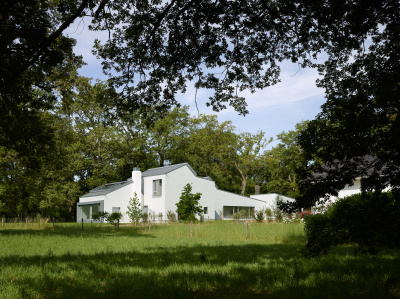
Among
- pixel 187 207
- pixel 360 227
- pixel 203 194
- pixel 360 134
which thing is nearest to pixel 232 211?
pixel 203 194

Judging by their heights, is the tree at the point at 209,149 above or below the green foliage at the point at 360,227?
above

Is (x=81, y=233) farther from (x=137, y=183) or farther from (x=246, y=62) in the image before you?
(x=137, y=183)

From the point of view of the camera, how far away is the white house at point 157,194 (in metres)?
43.0

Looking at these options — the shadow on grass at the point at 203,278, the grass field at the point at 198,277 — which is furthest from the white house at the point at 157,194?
the shadow on grass at the point at 203,278

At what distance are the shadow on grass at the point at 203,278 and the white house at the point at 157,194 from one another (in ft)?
106

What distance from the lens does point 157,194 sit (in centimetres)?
4381

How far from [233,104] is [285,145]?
54.0 metres

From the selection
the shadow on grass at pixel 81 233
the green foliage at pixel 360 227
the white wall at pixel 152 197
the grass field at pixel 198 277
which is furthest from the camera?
the white wall at pixel 152 197

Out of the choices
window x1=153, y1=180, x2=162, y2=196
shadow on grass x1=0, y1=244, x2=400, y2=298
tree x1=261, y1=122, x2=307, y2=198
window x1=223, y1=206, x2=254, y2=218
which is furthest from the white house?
shadow on grass x1=0, y1=244, x2=400, y2=298

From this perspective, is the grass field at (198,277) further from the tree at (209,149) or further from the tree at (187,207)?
the tree at (209,149)

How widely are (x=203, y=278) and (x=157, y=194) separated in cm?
3636

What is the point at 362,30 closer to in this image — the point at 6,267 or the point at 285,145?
the point at 6,267

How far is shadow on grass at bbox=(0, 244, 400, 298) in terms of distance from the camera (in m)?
6.72

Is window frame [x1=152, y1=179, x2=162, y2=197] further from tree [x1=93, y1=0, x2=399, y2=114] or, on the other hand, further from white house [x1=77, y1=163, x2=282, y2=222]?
tree [x1=93, y1=0, x2=399, y2=114]
